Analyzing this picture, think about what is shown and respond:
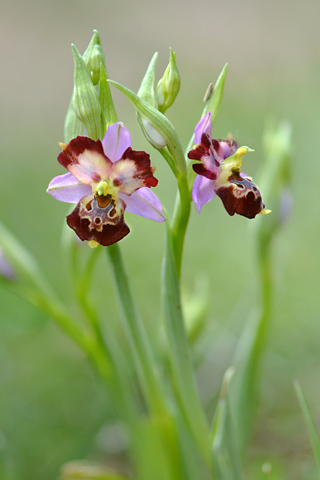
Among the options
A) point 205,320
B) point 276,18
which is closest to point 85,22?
point 276,18

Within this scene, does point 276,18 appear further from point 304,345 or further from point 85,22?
point 304,345

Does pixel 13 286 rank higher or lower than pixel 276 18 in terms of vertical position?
lower

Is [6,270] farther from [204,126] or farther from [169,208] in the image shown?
[169,208]

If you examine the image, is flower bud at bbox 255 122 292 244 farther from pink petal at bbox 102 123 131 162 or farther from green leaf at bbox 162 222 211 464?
pink petal at bbox 102 123 131 162

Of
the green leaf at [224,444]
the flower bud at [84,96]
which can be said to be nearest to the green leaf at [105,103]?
the flower bud at [84,96]

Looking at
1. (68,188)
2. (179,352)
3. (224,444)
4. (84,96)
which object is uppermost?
(84,96)

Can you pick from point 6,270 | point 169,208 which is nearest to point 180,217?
point 6,270
